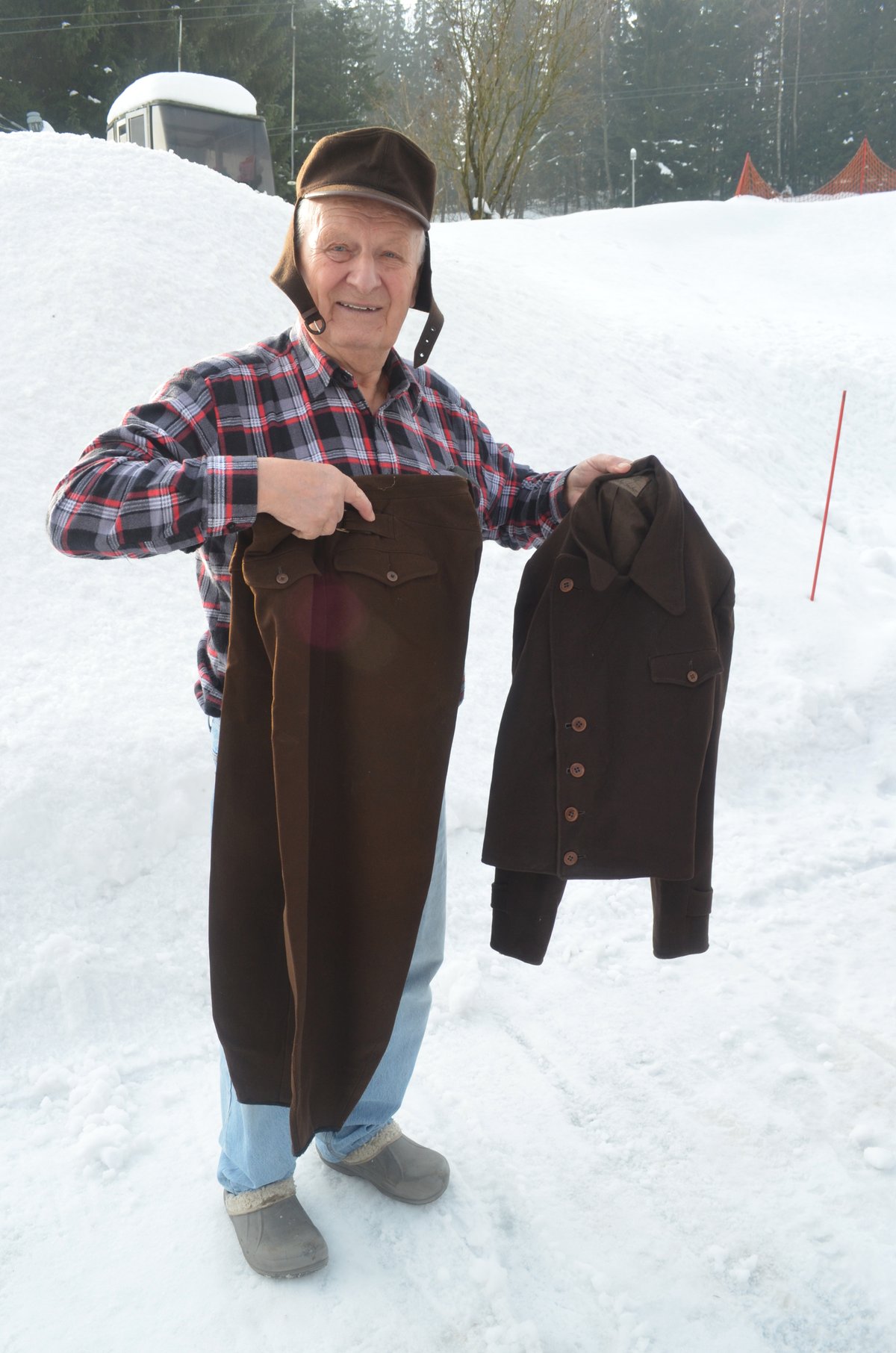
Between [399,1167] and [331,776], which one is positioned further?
[399,1167]

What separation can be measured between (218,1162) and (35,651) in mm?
2297

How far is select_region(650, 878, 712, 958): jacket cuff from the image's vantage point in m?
2.20

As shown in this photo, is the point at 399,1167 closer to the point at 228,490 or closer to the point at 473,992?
the point at 473,992

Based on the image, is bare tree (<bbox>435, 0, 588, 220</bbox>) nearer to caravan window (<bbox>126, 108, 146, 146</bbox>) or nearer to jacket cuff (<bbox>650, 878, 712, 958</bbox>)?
caravan window (<bbox>126, 108, 146, 146</bbox>)

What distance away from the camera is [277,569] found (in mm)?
1716

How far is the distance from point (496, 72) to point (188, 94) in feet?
25.9

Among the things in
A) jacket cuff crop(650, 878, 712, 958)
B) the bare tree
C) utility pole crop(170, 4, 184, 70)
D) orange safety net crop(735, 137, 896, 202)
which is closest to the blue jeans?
jacket cuff crop(650, 878, 712, 958)

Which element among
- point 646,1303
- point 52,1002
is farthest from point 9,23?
point 646,1303

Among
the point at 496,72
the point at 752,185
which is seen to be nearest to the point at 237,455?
the point at 496,72

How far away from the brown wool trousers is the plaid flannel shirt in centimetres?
13

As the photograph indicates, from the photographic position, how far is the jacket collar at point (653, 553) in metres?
2.05

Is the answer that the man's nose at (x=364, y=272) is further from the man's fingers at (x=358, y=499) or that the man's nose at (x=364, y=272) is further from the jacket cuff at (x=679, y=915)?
the jacket cuff at (x=679, y=915)

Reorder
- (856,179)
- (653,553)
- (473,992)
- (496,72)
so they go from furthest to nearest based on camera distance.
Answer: (856,179) < (496,72) < (473,992) < (653,553)

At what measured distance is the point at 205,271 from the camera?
21.1 ft
